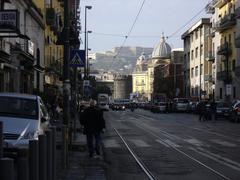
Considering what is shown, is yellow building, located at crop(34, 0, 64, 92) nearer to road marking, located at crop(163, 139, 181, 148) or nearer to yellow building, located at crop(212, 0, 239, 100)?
yellow building, located at crop(212, 0, 239, 100)

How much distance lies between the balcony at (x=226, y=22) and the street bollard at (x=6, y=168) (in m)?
73.8

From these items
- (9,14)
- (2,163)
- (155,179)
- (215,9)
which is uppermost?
(215,9)

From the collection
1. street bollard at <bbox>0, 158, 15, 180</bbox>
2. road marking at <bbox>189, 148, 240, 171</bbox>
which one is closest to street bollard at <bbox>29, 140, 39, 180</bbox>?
street bollard at <bbox>0, 158, 15, 180</bbox>

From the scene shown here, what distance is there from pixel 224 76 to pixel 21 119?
69509 mm

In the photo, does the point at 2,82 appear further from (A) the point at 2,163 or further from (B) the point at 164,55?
(B) the point at 164,55

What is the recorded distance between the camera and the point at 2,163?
556cm

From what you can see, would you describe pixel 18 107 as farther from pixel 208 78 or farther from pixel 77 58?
pixel 208 78

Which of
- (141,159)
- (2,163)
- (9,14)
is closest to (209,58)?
(9,14)

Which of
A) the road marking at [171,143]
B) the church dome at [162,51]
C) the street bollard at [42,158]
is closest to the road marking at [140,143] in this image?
the road marking at [171,143]

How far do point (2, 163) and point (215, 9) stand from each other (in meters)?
87.0

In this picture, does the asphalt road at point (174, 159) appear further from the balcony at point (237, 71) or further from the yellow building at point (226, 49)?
the yellow building at point (226, 49)

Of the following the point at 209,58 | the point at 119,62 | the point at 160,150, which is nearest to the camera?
the point at 160,150

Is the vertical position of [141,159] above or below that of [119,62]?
below

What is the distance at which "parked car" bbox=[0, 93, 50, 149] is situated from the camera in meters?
13.2
